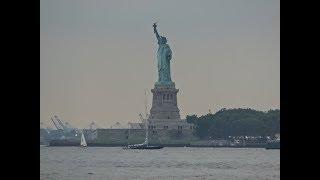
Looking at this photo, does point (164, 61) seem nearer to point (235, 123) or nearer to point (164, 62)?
point (164, 62)

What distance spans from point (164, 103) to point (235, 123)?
9.76m

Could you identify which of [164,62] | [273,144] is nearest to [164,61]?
[164,62]

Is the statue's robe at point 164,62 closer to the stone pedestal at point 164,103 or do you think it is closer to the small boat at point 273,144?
the stone pedestal at point 164,103

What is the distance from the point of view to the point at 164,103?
341 ft

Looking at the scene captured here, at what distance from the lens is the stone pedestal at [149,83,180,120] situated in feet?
337

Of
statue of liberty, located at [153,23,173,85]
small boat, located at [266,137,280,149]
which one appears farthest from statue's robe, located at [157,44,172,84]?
small boat, located at [266,137,280,149]

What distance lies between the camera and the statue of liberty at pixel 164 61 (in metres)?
101

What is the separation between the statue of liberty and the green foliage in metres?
8.19
